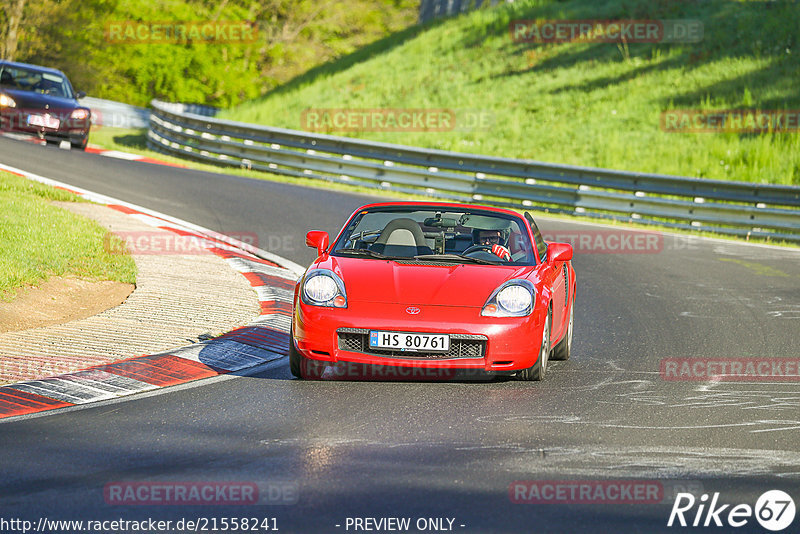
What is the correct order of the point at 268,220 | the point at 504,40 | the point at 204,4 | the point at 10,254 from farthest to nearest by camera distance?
1. the point at 204,4
2. the point at 504,40
3. the point at 268,220
4. the point at 10,254

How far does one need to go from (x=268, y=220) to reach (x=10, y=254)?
590 cm

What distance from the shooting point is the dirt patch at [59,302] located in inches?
340

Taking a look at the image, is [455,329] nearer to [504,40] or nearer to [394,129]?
[394,129]

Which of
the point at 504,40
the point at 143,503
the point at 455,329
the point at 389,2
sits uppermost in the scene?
the point at 389,2

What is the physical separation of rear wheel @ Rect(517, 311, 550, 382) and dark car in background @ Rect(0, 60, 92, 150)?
55.4 feet

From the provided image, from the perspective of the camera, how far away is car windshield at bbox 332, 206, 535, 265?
7.91 m

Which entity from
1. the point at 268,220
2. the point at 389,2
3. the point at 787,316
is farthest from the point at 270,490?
the point at 389,2

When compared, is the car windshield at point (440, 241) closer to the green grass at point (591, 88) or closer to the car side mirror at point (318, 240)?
the car side mirror at point (318, 240)

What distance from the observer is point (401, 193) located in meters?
21.6

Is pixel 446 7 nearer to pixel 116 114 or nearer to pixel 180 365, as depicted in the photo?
pixel 116 114

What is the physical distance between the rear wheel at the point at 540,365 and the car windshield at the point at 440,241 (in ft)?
2.37
